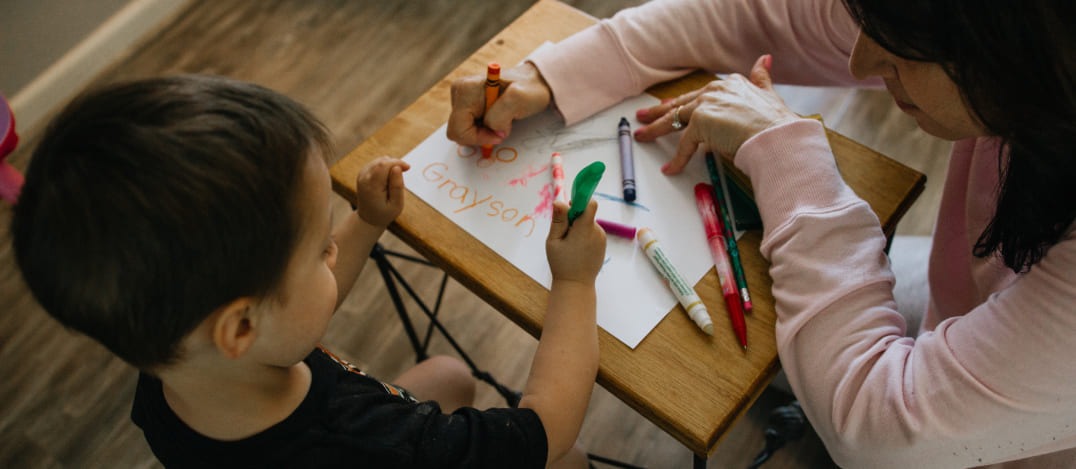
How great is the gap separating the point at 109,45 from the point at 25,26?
0.21 metres

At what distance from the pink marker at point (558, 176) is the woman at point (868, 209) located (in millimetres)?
65

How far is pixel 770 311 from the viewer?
0.78 meters

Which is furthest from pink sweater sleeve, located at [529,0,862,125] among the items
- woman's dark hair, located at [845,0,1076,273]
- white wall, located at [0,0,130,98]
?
white wall, located at [0,0,130,98]

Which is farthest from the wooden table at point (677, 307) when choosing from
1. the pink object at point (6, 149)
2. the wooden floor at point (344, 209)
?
the pink object at point (6, 149)

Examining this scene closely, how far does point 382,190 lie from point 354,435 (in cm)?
29

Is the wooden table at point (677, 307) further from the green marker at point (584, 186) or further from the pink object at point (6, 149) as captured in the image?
the pink object at point (6, 149)

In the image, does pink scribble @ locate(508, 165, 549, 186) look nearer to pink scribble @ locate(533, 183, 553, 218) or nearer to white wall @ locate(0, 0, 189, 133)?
pink scribble @ locate(533, 183, 553, 218)

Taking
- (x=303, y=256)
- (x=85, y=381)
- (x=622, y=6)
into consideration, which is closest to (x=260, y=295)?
(x=303, y=256)

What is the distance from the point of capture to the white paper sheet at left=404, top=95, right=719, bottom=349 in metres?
0.81

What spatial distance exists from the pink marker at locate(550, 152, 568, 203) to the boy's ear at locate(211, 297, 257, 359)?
0.37m

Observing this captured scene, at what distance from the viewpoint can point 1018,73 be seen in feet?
1.85

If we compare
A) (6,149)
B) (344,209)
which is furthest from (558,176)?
(6,149)

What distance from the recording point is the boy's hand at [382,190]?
0.87m

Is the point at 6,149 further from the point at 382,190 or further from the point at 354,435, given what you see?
the point at 354,435
